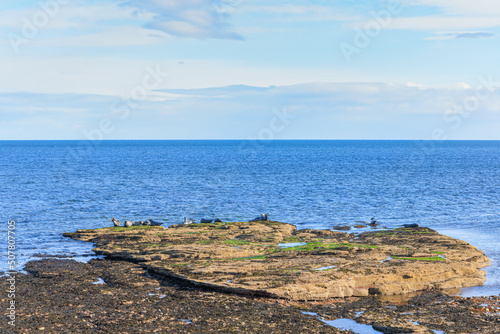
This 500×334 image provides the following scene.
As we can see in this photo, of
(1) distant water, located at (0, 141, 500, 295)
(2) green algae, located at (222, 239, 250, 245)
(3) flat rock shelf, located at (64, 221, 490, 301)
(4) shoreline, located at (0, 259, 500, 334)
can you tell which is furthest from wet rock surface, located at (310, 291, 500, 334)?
(2) green algae, located at (222, 239, 250, 245)

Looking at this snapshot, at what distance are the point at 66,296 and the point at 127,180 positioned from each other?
81311mm

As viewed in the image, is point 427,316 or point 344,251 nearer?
point 427,316

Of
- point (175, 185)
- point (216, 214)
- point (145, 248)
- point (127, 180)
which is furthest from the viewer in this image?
point (127, 180)

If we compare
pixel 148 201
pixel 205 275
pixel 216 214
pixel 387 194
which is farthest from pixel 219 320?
pixel 387 194

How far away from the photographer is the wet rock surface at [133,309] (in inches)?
934

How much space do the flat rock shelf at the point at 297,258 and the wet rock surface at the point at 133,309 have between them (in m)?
2.12

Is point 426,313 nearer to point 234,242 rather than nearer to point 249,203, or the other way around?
point 234,242

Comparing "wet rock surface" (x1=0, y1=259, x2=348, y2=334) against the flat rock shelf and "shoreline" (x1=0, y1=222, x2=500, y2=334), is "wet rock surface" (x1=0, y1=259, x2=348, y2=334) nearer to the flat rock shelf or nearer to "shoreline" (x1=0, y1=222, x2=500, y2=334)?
"shoreline" (x1=0, y1=222, x2=500, y2=334)

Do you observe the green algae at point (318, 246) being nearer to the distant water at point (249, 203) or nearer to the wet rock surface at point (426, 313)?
the wet rock surface at point (426, 313)

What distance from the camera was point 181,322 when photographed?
80.5 feet

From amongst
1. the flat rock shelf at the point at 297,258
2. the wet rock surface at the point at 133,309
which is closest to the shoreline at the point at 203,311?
the wet rock surface at the point at 133,309

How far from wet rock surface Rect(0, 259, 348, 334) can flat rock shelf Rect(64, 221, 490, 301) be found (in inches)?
83.5

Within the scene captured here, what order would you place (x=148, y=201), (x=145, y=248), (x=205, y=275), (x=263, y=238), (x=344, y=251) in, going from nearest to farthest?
(x=205, y=275) → (x=344, y=251) → (x=145, y=248) → (x=263, y=238) → (x=148, y=201)

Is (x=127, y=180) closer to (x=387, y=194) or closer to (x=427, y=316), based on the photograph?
(x=387, y=194)
